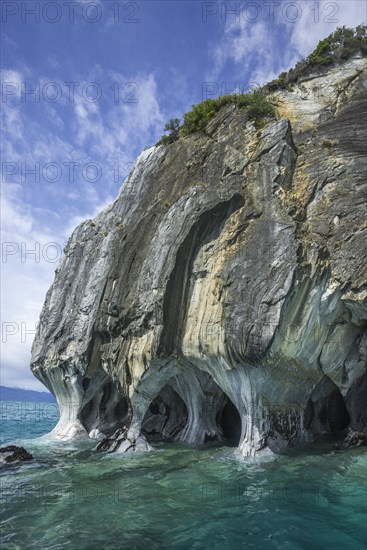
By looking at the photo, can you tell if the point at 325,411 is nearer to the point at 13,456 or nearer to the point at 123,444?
the point at 123,444

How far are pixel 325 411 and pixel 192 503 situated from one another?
14.6 metres

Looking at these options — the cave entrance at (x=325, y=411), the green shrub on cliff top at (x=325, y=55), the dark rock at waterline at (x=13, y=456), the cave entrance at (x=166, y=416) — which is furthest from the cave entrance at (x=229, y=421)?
the green shrub on cliff top at (x=325, y=55)

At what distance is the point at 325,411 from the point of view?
24.8 m

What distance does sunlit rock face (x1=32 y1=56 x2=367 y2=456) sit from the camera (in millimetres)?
19031

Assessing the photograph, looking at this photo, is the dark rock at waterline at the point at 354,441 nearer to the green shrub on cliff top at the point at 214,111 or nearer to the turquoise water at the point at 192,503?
the turquoise water at the point at 192,503

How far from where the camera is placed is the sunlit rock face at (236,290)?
62.4 ft

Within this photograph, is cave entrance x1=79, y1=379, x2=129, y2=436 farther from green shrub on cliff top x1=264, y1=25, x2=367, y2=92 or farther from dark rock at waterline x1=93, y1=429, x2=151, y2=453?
green shrub on cliff top x1=264, y1=25, x2=367, y2=92

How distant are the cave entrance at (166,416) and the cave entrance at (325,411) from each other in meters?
8.02

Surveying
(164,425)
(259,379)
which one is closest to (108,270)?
(164,425)

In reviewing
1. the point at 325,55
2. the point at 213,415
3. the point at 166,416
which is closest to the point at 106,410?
the point at 166,416

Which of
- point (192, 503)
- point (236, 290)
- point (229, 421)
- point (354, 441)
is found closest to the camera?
point (192, 503)

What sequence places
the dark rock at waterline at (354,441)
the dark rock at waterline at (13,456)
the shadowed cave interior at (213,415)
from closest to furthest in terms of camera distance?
1. the dark rock at waterline at (354,441)
2. the dark rock at waterline at (13,456)
3. the shadowed cave interior at (213,415)

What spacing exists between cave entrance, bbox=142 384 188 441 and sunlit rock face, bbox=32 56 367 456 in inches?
3.8

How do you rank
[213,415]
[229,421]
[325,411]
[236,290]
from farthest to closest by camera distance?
1. [229,421]
2. [213,415]
3. [325,411]
4. [236,290]
